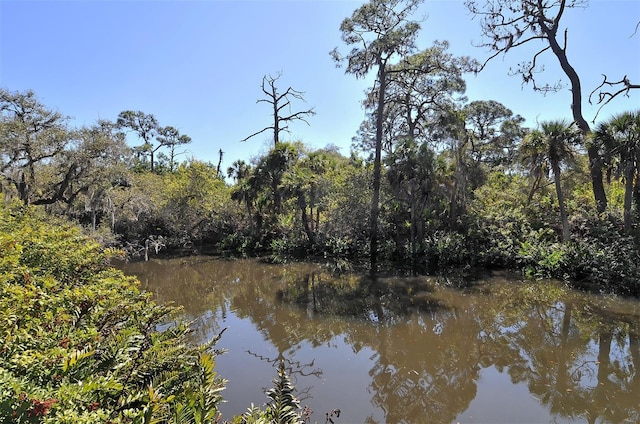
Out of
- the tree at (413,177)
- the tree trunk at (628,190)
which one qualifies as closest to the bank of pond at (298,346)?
the tree at (413,177)

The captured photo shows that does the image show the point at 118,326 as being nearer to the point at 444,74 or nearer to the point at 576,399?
the point at 576,399

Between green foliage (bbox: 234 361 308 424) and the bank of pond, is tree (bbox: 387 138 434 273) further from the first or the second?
green foliage (bbox: 234 361 308 424)

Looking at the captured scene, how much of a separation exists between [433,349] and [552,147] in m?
11.0

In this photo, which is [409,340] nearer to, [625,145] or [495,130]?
[625,145]

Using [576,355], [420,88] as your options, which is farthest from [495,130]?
[576,355]

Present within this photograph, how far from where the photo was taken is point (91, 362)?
7.93ft

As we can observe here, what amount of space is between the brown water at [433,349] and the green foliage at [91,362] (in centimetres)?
284

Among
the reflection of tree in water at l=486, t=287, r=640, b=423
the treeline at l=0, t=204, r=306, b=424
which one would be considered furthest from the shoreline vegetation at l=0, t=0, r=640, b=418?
the reflection of tree in water at l=486, t=287, r=640, b=423

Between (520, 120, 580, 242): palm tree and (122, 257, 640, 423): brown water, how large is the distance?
4928 millimetres

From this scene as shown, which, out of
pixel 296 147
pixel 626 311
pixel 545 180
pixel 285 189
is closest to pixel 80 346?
pixel 626 311

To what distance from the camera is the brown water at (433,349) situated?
5.90 meters

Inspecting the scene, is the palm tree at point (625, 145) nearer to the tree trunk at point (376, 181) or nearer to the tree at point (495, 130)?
the tree trunk at point (376, 181)

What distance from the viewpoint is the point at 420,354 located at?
777cm

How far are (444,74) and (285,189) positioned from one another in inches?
443
